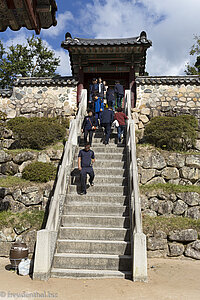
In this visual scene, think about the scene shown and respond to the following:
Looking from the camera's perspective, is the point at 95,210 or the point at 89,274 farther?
the point at 95,210

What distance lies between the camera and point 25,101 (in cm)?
1420

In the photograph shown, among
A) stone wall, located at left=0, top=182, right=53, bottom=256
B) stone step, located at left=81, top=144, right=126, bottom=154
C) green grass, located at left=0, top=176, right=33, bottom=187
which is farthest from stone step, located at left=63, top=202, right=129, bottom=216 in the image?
stone step, located at left=81, top=144, right=126, bottom=154

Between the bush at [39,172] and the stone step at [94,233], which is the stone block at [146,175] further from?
the stone step at [94,233]

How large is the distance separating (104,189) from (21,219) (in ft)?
8.73

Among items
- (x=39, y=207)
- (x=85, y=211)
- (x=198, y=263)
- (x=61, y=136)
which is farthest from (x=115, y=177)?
(x=61, y=136)

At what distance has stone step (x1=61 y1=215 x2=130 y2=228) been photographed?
22.9 ft

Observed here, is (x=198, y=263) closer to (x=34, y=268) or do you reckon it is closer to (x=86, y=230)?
(x=86, y=230)

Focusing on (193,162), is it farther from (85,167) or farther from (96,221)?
(96,221)

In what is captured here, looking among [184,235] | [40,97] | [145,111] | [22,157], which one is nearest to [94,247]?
[184,235]

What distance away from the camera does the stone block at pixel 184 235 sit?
26.0ft

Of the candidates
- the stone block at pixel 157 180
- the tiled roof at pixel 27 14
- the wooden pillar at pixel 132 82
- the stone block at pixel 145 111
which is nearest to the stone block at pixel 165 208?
the stone block at pixel 157 180

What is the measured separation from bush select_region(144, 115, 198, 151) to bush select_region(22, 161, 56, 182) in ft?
13.9

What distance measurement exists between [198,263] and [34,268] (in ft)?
14.3

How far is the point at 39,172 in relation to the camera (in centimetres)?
945
